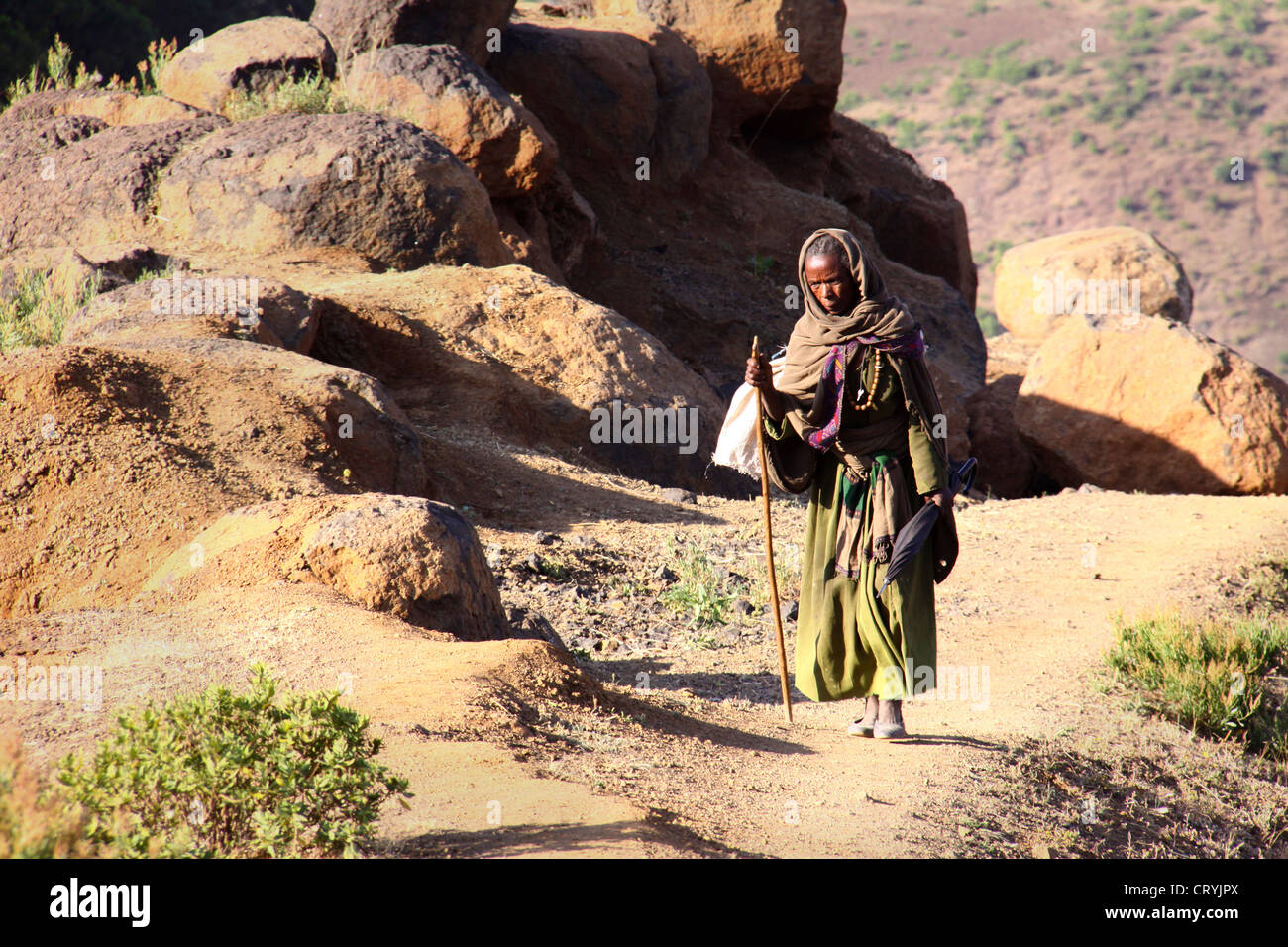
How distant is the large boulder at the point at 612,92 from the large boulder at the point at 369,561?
10.4 metres

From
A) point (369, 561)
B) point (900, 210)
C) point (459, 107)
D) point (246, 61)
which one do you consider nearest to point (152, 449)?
point (369, 561)

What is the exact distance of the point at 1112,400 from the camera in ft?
35.4

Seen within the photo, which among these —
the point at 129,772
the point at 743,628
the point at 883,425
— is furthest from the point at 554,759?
the point at 743,628

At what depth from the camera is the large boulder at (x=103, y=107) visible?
38.7 ft

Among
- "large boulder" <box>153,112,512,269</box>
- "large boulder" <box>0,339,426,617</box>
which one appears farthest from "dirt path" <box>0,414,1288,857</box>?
"large boulder" <box>153,112,512,269</box>

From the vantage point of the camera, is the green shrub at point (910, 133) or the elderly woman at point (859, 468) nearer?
the elderly woman at point (859, 468)

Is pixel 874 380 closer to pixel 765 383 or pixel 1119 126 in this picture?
pixel 765 383

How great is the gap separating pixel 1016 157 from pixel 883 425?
54052 millimetres

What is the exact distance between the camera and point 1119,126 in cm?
5356

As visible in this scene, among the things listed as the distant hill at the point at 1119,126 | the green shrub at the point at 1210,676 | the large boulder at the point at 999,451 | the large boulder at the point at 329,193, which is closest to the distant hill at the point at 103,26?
the large boulder at the point at 329,193

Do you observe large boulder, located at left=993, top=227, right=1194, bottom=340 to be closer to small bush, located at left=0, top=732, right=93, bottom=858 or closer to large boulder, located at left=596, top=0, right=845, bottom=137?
large boulder, located at left=596, top=0, right=845, bottom=137

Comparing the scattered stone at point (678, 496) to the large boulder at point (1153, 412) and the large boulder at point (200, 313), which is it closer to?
the large boulder at point (200, 313)

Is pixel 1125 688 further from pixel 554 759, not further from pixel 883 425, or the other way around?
pixel 554 759

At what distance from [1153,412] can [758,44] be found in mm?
8158
